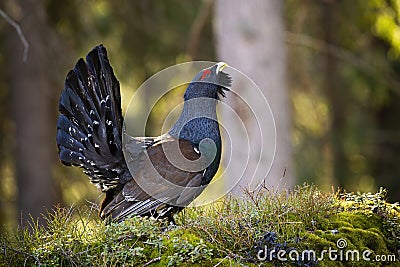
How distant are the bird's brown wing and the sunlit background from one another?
4753 millimetres

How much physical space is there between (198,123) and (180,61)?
8148mm

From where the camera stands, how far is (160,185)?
16.8 ft

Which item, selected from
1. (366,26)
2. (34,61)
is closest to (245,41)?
(366,26)

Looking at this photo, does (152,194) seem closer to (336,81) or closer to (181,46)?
(181,46)

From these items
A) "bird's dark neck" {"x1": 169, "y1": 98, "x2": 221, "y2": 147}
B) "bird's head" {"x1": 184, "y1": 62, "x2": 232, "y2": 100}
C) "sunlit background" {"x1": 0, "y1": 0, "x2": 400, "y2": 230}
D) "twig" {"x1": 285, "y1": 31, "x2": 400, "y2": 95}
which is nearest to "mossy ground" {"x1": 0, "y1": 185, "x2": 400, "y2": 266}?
"bird's dark neck" {"x1": 169, "y1": 98, "x2": 221, "y2": 147}

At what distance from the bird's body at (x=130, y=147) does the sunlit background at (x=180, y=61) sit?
457 centimetres

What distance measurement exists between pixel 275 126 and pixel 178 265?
6081 millimetres

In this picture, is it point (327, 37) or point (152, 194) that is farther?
point (327, 37)

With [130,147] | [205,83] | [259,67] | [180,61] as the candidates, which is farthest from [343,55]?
[130,147]

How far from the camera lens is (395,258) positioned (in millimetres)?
4293

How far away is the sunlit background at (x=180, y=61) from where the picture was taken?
11.5 meters

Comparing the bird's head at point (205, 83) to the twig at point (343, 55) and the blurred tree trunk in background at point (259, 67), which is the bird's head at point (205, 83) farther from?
the twig at point (343, 55)

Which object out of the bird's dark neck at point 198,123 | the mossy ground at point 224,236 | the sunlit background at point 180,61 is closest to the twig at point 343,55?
the sunlit background at point 180,61

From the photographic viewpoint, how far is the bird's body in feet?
16.6
